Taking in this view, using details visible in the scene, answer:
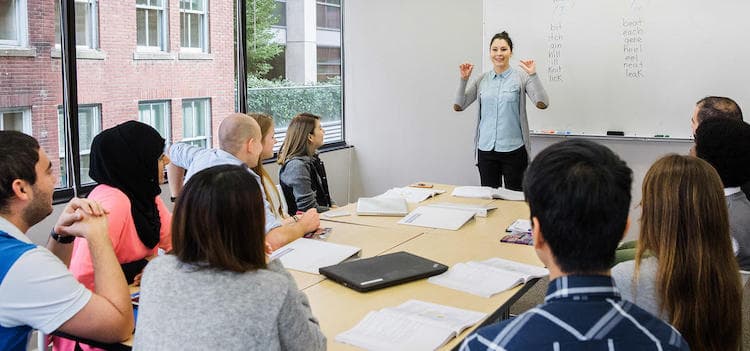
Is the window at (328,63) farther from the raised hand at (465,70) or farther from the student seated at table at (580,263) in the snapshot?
the student seated at table at (580,263)

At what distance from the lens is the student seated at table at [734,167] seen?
7.87 feet

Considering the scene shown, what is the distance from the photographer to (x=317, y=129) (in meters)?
3.92

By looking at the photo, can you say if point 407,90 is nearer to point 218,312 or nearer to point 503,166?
point 503,166

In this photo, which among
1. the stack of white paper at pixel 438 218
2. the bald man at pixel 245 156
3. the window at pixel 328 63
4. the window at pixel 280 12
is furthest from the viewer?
the window at pixel 328 63

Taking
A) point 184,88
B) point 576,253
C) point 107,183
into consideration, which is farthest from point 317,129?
point 576,253

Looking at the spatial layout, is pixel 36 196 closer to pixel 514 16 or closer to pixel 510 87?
pixel 510 87

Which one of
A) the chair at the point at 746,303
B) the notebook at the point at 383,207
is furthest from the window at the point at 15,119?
the chair at the point at 746,303

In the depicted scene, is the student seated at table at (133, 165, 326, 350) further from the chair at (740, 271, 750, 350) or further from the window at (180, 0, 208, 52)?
the window at (180, 0, 208, 52)

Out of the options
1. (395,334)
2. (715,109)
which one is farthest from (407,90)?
(395,334)

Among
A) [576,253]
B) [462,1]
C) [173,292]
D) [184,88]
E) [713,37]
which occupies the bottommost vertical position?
[173,292]

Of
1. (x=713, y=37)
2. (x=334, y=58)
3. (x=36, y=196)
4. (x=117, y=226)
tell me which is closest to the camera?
(x=36, y=196)

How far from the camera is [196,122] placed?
16.0 ft

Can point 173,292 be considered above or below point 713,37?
below

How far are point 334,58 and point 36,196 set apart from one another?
183 inches
